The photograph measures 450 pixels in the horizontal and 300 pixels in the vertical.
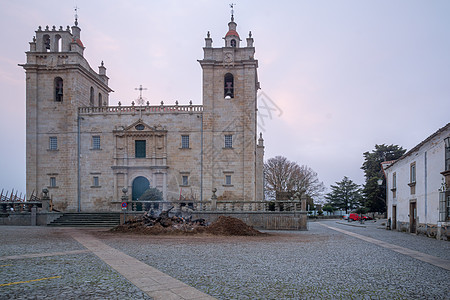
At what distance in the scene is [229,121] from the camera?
120 feet

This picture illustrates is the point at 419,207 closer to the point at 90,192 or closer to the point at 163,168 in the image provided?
the point at 163,168

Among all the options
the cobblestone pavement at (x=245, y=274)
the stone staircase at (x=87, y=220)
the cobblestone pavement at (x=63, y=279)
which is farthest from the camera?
the stone staircase at (x=87, y=220)

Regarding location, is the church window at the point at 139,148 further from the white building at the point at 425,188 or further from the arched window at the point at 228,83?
the white building at the point at 425,188

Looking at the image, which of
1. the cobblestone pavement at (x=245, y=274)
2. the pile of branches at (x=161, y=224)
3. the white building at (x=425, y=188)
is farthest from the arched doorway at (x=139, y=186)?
the cobblestone pavement at (x=245, y=274)

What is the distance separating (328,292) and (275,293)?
980mm

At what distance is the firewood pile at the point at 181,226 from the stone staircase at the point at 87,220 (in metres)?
6.71

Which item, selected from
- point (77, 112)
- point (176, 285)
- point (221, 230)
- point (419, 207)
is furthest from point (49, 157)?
point (176, 285)

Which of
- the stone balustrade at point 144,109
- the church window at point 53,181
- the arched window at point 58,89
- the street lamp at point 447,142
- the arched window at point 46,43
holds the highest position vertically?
the arched window at point 46,43

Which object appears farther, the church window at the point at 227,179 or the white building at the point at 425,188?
the church window at the point at 227,179

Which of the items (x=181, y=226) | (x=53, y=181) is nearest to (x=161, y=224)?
(x=181, y=226)

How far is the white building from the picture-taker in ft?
61.9

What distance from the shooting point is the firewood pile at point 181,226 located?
19438 mm

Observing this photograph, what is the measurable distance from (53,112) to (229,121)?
671 inches

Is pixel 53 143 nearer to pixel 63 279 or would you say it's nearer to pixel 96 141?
pixel 96 141
